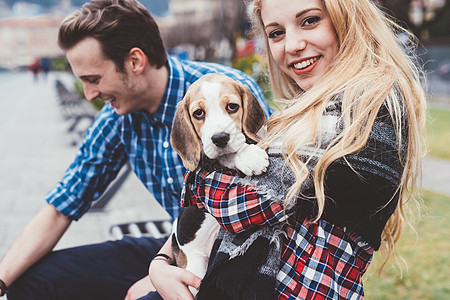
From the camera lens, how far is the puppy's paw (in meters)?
1.77

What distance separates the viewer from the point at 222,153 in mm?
1882

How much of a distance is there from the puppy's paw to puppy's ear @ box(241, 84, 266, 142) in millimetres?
131

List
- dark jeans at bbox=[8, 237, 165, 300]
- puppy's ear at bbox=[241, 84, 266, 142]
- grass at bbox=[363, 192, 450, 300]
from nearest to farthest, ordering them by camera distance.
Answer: puppy's ear at bbox=[241, 84, 266, 142], dark jeans at bbox=[8, 237, 165, 300], grass at bbox=[363, 192, 450, 300]

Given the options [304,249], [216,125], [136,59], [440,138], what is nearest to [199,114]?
[216,125]

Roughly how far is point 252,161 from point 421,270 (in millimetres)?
4093

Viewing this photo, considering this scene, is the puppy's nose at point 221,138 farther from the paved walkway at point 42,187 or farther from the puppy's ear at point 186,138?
the paved walkway at point 42,187

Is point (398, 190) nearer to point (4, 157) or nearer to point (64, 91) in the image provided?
point (4, 157)

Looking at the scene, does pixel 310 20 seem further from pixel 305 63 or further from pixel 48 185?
pixel 48 185

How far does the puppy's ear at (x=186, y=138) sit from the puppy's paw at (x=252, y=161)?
0.22 m

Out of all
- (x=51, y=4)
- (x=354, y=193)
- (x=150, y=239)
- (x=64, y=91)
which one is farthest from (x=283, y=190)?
(x=51, y=4)

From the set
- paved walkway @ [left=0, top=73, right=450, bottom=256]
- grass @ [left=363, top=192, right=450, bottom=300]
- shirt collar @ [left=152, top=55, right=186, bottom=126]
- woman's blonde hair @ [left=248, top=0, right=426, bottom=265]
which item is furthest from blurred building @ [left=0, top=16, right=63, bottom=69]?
woman's blonde hair @ [left=248, top=0, right=426, bottom=265]

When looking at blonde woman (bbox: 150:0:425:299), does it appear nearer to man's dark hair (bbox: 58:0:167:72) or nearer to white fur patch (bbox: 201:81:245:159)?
white fur patch (bbox: 201:81:245:159)

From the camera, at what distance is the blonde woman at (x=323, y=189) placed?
Result: 5.53 ft

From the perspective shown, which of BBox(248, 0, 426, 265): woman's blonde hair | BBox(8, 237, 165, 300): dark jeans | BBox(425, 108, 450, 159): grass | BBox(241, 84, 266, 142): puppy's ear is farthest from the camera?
BBox(425, 108, 450, 159): grass
